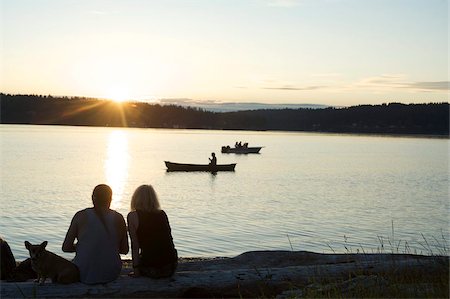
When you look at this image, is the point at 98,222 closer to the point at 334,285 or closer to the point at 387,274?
the point at 334,285

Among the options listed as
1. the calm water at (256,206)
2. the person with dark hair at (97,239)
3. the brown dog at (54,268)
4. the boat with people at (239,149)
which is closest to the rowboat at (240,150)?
the boat with people at (239,149)

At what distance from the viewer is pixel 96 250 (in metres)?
9.33

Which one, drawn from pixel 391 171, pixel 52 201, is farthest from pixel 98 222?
pixel 391 171

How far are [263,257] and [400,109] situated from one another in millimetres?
190352

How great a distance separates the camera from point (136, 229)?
9445mm

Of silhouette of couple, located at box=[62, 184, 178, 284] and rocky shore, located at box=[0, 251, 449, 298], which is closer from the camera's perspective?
rocky shore, located at box=[0, 251, 449, 298]

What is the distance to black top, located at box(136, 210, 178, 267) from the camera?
9.44 m

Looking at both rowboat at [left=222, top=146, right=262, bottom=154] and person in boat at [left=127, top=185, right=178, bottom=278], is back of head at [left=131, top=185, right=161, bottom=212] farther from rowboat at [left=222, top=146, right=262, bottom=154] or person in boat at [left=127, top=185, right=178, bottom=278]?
rowboat at [left=222, top=146, right=262, bottom=154]

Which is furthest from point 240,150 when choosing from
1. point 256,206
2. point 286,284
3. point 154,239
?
point 154,239

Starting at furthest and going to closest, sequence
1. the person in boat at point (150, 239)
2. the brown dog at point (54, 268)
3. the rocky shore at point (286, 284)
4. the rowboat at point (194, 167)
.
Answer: the rowboat at point (194, 167)
the person in boat at point (150, 239)
the brown dog at point (54, 268)
the rocky shore at point (286, 284)

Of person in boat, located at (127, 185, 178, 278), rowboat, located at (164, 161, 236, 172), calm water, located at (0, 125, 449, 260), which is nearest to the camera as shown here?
person in boat, located at (127, 185, 178, 278)

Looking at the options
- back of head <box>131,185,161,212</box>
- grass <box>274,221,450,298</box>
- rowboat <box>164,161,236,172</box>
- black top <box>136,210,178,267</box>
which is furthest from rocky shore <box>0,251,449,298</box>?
rowboat <box>164,161,236,172</box>

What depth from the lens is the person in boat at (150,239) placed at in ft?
30.8

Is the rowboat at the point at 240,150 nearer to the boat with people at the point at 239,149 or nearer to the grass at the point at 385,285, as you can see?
the boat with people at the point at 239,149
